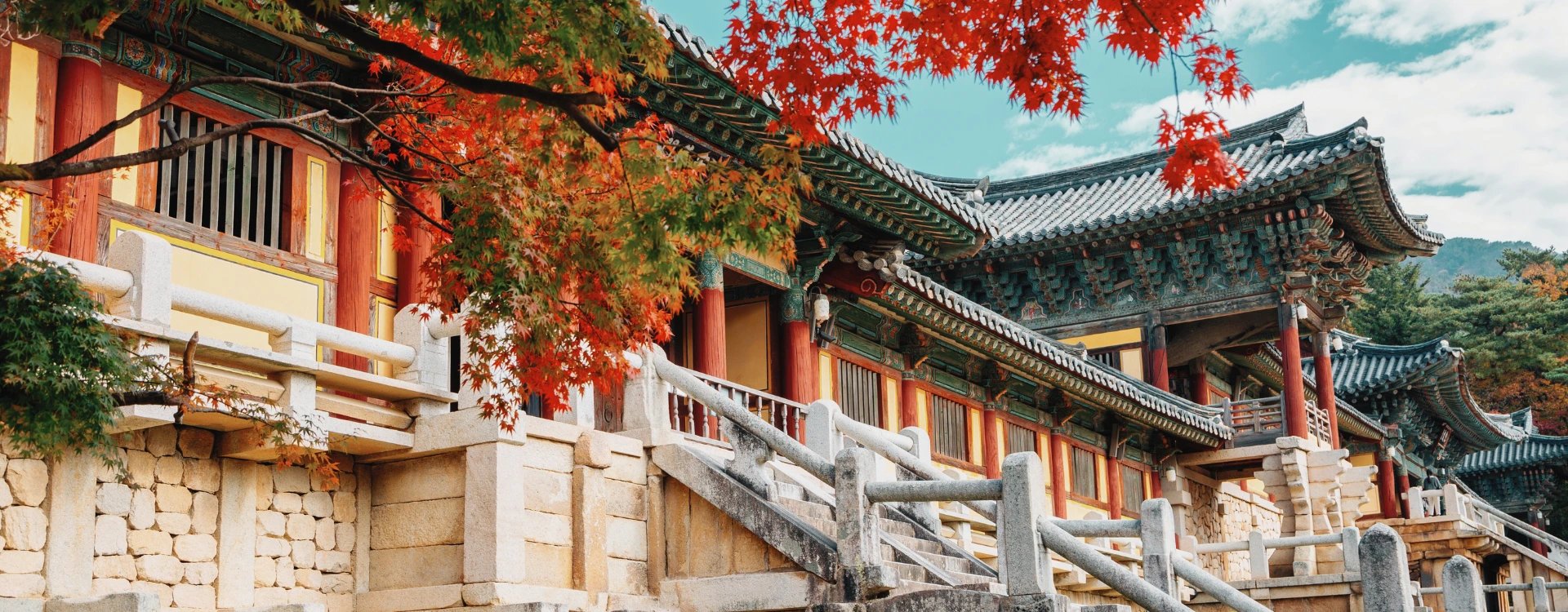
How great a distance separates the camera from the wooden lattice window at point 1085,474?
2534cm

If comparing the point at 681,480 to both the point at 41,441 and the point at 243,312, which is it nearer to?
the point at 243,312

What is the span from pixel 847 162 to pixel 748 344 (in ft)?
10.3

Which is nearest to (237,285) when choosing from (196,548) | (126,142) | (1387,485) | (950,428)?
(126,142)

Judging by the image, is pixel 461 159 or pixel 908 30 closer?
pixel 908 30

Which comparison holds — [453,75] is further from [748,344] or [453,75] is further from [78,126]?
[748,344]

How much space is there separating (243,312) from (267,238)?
2.14 metres

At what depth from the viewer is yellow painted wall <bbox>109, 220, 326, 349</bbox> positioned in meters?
11.3

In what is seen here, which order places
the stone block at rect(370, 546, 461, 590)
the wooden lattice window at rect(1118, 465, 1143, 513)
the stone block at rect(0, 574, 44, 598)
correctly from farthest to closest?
the wooden lattice window at rect(1118, 465, 1143, 513) < the stone block at rect(370, 546, 461, 590) < the stone block at rect(0, 574, 44, 598)

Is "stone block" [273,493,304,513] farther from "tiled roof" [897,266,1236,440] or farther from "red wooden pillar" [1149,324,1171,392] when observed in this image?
"red wooden pillar" [1149,324,1171,392]

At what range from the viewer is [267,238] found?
1214cm

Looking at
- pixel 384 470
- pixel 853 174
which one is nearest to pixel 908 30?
pixel 384 470

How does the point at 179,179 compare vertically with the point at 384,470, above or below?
above

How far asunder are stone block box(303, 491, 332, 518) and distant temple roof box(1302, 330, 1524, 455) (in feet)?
108

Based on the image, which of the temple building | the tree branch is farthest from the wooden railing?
the tree branch
